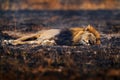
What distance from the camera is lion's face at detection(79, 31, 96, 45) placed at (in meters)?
13.9

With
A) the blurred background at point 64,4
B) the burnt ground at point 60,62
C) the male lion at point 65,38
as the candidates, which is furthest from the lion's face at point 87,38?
the blurred background at point 64,4

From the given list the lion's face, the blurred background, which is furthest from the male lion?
the blurred background

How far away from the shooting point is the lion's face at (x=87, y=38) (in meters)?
13.9

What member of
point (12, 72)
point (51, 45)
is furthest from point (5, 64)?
point (51, 45)

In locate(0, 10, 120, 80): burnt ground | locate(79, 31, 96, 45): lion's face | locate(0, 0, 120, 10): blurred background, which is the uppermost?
locate(0, 0, 120, 10): blurred background

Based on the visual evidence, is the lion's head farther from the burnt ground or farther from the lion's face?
the burnt ground

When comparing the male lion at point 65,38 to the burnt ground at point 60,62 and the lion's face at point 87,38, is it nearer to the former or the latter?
the lion's face at point 87,38

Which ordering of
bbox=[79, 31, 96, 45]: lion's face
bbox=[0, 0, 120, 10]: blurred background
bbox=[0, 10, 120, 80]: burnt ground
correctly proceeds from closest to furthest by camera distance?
1. bbox=[0, 10, 120, 80]: burnt ground
2. bbox=[79, 31, 96, 45]: lion's face
3. bbox=[0, 0, 120, 10]: blurred background

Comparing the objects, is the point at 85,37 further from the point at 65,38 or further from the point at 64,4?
the point at 64,4

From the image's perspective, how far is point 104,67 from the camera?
995 centimetres

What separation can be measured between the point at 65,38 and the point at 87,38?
0.84 metres

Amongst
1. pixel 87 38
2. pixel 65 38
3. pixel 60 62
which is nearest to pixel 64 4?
pixel 65 38

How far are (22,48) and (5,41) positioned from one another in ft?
4.78

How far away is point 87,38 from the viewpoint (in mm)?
13914
